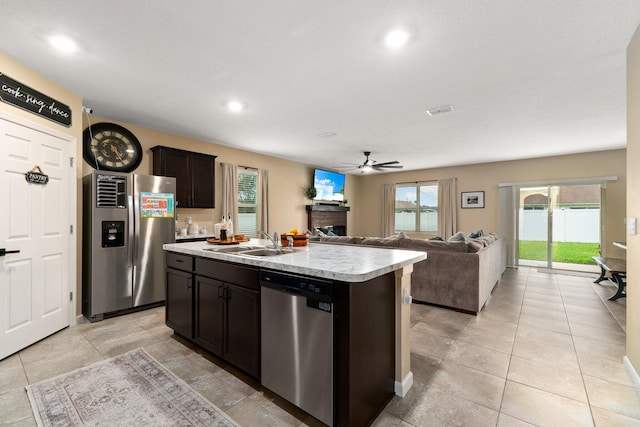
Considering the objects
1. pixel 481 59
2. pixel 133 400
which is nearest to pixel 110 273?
pixel 133 400

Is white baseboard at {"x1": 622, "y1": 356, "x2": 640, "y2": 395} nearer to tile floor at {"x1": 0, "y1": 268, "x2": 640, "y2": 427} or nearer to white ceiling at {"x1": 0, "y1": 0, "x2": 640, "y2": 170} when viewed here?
tile floor at {"x1": 0, "y1": 268, "x2": 640, "y2": 427}

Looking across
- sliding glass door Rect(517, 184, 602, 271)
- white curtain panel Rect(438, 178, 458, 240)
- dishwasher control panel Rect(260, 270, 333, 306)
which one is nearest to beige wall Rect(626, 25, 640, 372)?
dishwasher control panel Rect(260, 270, 333, 306)

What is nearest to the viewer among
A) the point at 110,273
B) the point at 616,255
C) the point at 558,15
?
the point at 558,15

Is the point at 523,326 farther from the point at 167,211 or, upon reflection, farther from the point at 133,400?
the point at 167,211

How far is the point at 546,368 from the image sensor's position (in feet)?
7.58

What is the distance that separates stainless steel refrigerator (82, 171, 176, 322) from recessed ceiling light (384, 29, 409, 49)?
3.37 metres

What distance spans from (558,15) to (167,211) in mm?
4522

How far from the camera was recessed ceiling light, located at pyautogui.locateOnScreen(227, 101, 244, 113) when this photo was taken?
3.43m

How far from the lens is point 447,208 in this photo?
768 cm

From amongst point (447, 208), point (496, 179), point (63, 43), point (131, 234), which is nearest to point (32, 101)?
point (63, 43)

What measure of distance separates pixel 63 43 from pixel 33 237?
1823 mm

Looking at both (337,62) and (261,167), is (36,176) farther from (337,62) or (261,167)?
(261,167)

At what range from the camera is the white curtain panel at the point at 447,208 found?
24.8 feet

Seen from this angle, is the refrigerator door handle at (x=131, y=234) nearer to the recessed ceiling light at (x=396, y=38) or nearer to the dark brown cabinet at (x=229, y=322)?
the dark brown cabinet at (x=229, y=322)
